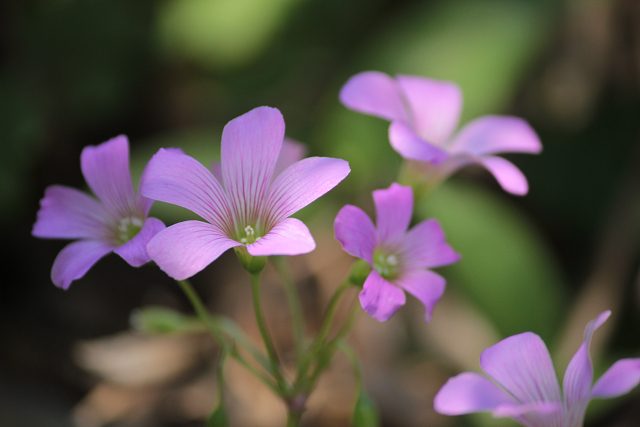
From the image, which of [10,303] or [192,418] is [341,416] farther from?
[10,303]

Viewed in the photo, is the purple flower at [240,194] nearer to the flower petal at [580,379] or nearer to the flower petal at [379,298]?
the flower petal at [379,298]

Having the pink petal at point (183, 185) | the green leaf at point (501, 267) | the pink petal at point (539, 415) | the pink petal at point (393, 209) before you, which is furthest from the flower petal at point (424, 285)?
the green leaf at point (501, 267)

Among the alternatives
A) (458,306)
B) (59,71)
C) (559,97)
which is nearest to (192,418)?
(458,306)

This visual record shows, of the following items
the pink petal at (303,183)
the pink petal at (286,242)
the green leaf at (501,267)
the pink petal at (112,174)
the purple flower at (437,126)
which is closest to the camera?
the pink petal at (286,242)

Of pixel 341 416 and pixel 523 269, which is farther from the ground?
pixel 523 269

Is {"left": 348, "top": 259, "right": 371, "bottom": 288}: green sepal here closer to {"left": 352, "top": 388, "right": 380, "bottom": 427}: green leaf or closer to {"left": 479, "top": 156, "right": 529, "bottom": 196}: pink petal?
{"left": 352, "top": 388, "right": 380, "bottom": 427}: green leaf

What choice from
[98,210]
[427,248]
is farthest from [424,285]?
[98,210]
